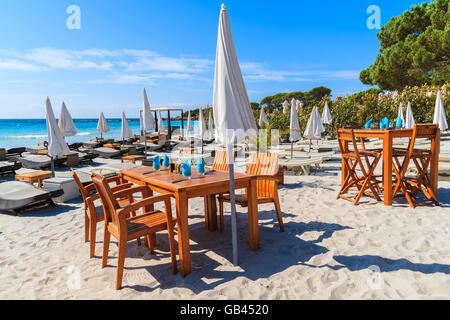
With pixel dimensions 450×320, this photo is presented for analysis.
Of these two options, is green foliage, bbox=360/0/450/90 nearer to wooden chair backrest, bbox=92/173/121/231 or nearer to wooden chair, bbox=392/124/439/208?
wooden chair, bbox=392/124/439/208

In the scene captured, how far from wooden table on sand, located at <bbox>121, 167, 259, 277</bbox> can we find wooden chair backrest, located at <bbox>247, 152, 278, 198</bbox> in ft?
2.13

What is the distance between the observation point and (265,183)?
3.71 m

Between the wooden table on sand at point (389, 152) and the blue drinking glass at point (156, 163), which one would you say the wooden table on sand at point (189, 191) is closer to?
the blue drinking glass at point (156, 163)

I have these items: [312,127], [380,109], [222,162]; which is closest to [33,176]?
[222,162]

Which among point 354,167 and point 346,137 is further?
point 346,137

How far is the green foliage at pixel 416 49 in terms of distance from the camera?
18047 millimetres

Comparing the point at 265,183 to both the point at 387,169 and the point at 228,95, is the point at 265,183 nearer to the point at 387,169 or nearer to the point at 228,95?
the point at 228,95

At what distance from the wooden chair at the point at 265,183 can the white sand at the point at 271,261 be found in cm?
38

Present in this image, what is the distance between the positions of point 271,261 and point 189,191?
1.06 meters

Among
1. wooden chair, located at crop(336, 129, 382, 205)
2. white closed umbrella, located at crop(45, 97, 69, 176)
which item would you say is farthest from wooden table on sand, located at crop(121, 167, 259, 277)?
white closed umbrella, located at crop(45, 97, 69, 176)
